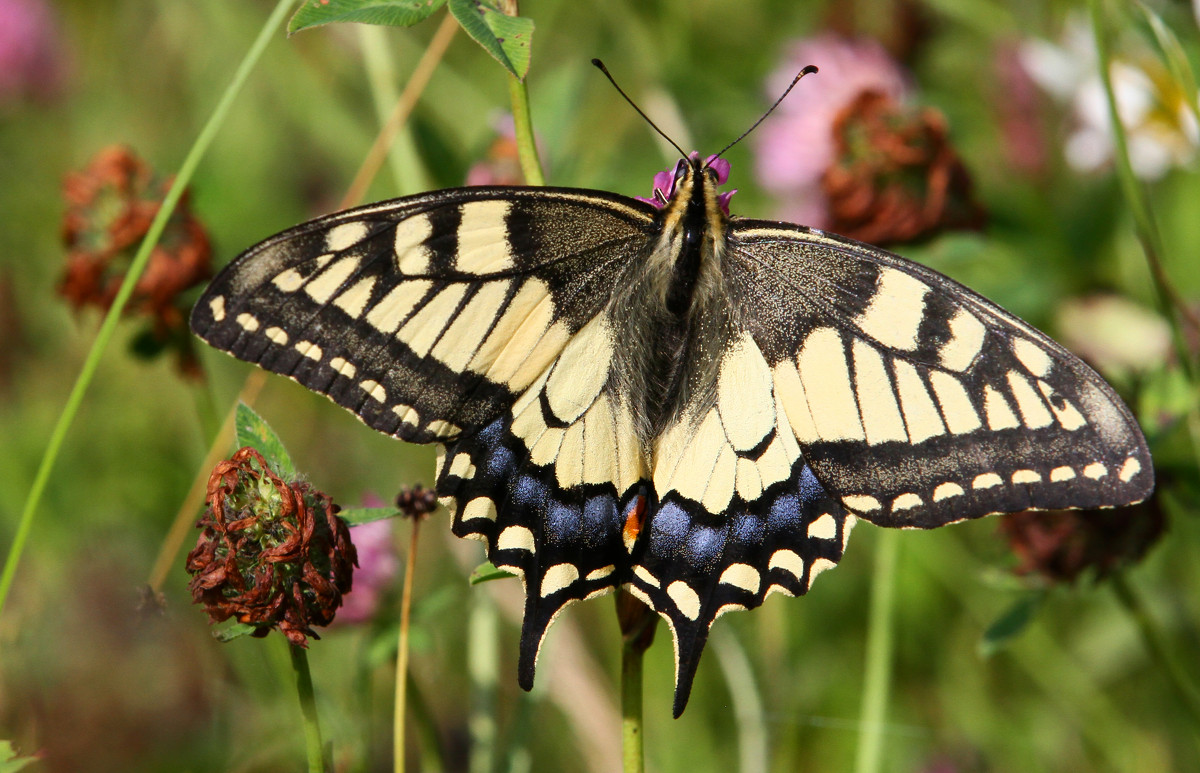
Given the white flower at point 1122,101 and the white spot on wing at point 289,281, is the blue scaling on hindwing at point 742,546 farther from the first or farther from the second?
the white flower at point 1122,101

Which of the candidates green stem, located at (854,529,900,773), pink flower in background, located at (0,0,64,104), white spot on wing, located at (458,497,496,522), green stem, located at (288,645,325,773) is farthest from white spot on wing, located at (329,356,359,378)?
pink flower in background, located at (0,0,64,104)

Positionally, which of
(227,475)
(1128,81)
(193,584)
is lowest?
(193,584)

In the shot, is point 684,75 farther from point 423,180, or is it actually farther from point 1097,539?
point 1097,539

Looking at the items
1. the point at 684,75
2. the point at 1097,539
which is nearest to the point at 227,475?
the point at 1097,539

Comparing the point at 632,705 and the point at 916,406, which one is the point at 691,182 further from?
the point at 632,705

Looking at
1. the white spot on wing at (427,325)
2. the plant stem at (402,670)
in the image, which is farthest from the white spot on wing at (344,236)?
the plant stem at (402,670)

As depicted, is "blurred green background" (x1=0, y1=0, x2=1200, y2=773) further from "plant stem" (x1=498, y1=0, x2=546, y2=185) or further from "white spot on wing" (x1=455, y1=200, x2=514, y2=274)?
"plant stem" (x1=498, y1=0, x2=546, y2=185)
